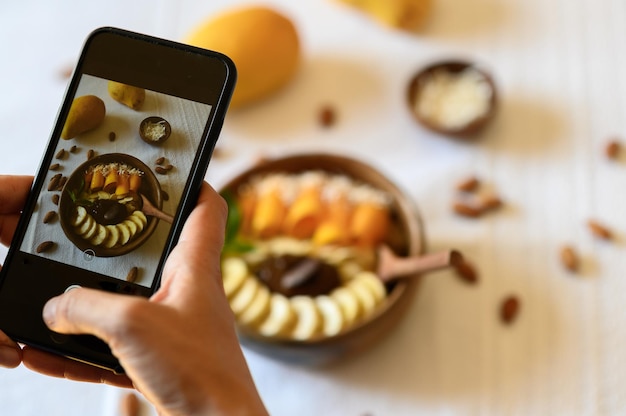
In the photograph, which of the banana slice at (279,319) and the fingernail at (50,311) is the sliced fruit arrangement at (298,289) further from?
the fingernail at (50,311)

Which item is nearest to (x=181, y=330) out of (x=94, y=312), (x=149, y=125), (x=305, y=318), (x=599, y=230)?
(x=94, y=312)

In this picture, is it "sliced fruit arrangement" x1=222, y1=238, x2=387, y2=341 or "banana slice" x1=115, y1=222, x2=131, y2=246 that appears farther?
"sliced fruit arrangement" x1=222, y1=238, x2=387, y2=341

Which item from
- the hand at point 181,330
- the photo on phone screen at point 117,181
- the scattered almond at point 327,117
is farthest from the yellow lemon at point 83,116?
the scattered almond at point 327,117

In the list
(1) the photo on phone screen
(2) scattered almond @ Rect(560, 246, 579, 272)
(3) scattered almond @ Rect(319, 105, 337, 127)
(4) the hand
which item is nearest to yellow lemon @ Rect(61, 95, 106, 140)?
(1) the photo on phone screen

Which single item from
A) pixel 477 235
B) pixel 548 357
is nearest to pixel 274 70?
pixel 477 235

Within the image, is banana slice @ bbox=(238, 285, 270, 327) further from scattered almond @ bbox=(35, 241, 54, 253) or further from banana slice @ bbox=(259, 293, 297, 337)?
scattered almond @ bbox=(35, 241, 54, 253)

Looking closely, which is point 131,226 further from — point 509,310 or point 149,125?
point 509,310

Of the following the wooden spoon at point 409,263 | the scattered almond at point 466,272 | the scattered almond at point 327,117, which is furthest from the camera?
the scattered almond at point 327,117
